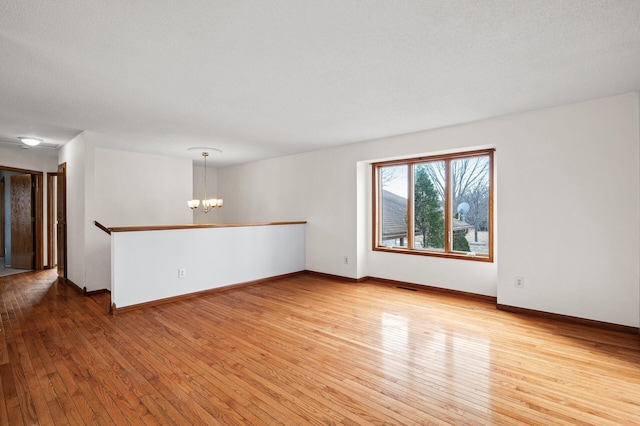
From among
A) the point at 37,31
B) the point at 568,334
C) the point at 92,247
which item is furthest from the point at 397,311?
the point at 92,247

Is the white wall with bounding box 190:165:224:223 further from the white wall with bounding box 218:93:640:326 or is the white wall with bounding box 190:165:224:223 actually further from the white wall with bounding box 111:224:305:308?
the white wall with bounding box 218:93:640:326

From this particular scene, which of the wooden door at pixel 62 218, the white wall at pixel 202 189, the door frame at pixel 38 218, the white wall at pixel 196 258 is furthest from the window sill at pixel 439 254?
the door frame at pixel 38 218

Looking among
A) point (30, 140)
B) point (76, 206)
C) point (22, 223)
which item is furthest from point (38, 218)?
point (76, 206)

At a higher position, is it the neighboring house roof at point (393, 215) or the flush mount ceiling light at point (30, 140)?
the flush mount ceiling light at point (30, 140)

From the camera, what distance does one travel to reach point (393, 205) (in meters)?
5.33

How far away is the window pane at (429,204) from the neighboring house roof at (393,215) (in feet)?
0.70

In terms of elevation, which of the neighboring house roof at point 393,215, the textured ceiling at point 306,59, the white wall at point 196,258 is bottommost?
the white wall at point 196,258

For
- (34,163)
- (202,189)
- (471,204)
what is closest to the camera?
(471,204)

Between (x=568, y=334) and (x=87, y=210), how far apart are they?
239 inches

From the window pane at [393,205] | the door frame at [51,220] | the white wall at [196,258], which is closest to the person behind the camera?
the white wall at [196,258]

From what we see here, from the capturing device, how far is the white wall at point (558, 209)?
10.2 ft

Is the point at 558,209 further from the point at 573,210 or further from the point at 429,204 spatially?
the point at 429,204

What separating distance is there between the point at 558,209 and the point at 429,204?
5.49 feet

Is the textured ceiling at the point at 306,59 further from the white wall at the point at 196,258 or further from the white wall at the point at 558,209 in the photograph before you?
the white wall at the point at 196,258
